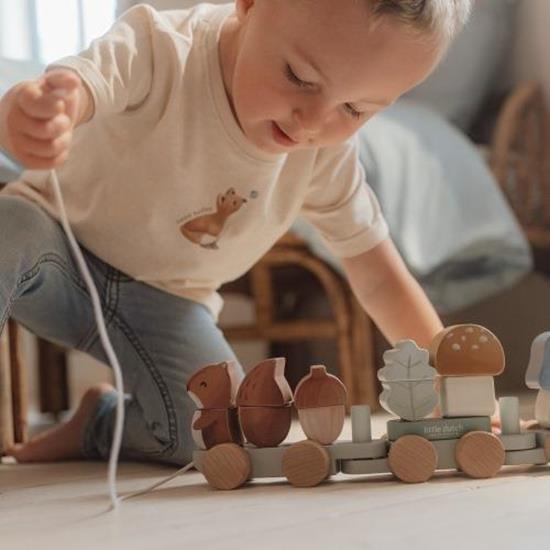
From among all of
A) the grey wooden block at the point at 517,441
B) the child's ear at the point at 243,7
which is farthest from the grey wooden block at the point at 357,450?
the child's ear at the point at 243,7

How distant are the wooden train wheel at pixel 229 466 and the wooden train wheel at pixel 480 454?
0.18m

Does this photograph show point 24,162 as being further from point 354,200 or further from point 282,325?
point 282,325

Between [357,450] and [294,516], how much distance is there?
0.52ft

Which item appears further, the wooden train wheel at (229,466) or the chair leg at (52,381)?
the chair leg at (52,381)

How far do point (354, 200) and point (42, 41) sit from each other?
0.94 meters

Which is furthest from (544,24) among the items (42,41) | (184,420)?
(184,420)

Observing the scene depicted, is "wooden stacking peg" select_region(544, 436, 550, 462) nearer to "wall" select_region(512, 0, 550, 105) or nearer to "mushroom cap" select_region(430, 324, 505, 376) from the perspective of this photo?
"mushroom cap" select_region(430, 324, 505, 376)

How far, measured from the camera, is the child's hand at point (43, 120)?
712 millimetres

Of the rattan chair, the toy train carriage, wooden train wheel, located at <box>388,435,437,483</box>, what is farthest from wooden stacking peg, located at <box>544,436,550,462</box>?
the rattan chair

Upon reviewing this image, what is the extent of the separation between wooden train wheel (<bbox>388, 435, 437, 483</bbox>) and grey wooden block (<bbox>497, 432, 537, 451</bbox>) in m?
0.07

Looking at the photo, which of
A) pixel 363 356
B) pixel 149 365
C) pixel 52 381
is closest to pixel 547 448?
pixel 149 365

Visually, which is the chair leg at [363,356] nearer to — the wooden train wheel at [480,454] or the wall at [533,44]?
the wall at [533,44]

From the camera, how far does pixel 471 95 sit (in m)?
2.34

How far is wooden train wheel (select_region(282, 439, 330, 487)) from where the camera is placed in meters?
0.86
